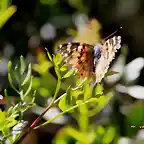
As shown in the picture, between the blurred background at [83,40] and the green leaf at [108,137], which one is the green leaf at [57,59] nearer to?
the green leaf at [108,137]

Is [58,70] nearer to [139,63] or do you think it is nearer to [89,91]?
[89,91]

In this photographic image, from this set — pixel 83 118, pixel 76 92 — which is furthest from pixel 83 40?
pixel 76 92

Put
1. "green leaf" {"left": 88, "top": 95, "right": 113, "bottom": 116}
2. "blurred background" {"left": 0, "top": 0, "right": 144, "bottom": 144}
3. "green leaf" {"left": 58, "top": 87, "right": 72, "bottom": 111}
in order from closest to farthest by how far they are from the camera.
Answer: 1. "green leaf" {"left": 58, "top": 87, "right": 72, "bottom": 111}
2. "green leaf" {"left": 88, "top": 95, "right": 113, "bottom": 116}
3. "blurred background" {"left": 0, "top": 0, "right": 144, "bottom": 144}

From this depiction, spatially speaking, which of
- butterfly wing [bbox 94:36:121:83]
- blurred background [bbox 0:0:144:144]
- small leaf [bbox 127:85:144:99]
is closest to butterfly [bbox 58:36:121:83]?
butterfly wing [bbox 94:36:121:83]

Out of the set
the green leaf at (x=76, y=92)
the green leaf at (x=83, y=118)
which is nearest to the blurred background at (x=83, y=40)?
the green leaf at (x=83, y=118)

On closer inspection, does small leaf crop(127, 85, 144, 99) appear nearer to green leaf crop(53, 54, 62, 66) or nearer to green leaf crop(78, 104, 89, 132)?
green leaf crop(78, 104, 89, 132)

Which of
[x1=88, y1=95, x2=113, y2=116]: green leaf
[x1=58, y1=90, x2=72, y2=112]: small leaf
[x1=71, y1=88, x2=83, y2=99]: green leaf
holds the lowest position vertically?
[x1=88, y1=95, x2=113, y2=116]: green leaf

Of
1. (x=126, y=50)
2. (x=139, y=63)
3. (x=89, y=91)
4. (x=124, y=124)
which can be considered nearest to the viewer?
(x=89, y=91)

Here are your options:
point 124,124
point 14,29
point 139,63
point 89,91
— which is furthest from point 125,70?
point 89,91
